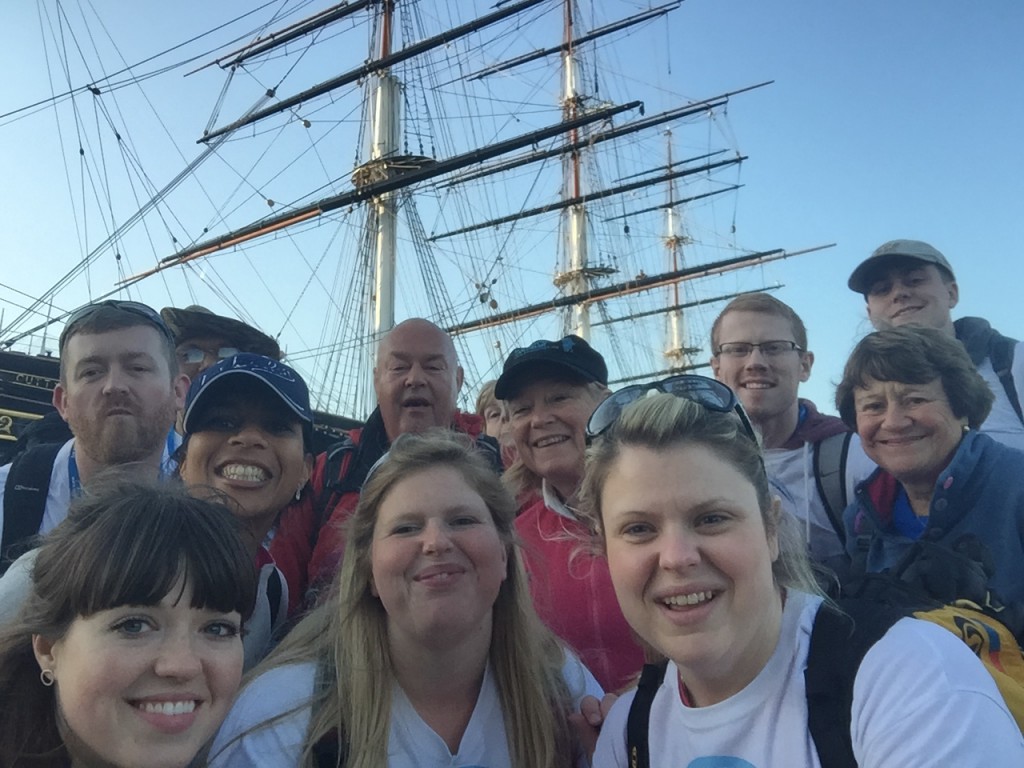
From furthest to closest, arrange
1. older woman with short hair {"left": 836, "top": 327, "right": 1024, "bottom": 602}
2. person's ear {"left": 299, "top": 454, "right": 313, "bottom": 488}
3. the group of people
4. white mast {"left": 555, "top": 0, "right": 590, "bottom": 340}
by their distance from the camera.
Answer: white mast {"left": 555, "top": 0, "right": 590, "bottom": 340} → person's ear {"left": 299, "top": 454, "right": 313, "bottom": 488} → older woman with short hair {"left": 836, "top": 327, "right": 1024, "bottom": 602} → the group of people

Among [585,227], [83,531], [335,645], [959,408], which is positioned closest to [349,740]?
[335,645]

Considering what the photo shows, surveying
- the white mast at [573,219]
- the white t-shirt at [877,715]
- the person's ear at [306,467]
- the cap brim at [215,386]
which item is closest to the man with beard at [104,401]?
the cap brim at [215,386]

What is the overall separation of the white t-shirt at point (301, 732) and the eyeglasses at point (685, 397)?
2.82 ft

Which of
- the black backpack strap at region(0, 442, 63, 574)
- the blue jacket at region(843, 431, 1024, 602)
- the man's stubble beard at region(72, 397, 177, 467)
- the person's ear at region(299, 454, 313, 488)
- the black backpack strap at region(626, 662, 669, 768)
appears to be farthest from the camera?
the man's stubble beard at region(72, 397, 177, 467)

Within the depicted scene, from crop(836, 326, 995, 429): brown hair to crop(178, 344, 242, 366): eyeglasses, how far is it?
12.3 feet

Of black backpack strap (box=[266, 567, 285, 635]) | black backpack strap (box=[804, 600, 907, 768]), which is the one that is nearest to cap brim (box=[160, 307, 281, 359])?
black backpack strap (box=[266, 567, 285, 635])

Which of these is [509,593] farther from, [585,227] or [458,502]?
[585,227]

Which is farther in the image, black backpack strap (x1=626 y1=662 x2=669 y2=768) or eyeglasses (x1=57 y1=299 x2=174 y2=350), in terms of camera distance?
eyeglasses (x1=57 y1=299 x2=174 y2=350)

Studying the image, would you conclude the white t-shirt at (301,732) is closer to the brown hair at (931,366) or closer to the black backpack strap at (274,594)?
the black backpack strap at (274,594)

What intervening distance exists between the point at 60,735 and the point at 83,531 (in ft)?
1.55

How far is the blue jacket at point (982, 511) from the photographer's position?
250cm

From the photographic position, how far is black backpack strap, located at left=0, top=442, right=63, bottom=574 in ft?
9.68

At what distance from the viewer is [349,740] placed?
2.00m

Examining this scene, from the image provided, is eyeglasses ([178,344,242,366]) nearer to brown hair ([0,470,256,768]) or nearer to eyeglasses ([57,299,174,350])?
eyeglasses ([57,299,174,350])
